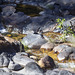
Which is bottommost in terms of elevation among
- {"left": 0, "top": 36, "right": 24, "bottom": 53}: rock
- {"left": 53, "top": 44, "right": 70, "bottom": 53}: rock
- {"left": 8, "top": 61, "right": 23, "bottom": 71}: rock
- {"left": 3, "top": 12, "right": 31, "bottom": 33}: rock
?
{"left": 8, "top": 61, "right": 23, "bottom": 71}: rock

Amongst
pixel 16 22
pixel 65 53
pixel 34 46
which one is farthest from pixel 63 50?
pixel 16 22

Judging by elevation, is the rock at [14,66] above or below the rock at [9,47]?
below

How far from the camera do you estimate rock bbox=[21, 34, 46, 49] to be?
4.87 metres

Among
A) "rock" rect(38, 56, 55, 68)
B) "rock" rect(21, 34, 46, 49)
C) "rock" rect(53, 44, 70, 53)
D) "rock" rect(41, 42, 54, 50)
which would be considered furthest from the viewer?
"rock" rect(21, 34, 46, 49)

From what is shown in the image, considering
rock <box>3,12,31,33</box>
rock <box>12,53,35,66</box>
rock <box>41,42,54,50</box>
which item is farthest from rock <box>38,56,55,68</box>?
rock <box>3,12,31,33</box>

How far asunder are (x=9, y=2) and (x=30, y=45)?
19.6 ft

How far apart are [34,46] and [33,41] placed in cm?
25

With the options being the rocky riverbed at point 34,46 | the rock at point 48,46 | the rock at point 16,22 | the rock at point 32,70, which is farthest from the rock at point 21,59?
the rock at point 16,22

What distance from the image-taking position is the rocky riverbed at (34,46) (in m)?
3.36

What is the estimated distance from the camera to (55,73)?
300 centimetres

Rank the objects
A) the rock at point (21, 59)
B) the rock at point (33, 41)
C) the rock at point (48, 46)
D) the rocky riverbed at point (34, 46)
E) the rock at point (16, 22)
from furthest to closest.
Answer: the rock at point (16, 22), the rock at point (33, 41), the rock at point (48, 46), the rock at point (21, 59), the rocky riverbed at point (34, 46)

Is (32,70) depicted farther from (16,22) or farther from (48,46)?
(16,22)

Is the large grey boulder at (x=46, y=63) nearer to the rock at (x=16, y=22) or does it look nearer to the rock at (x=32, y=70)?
the rock at (x=32, y=70)

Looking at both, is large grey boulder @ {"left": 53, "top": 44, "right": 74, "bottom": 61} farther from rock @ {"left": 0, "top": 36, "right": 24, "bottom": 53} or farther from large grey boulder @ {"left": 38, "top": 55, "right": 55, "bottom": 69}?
rock @ {"left": 0, "top": 36, "right": 24, "bottom": 53}
